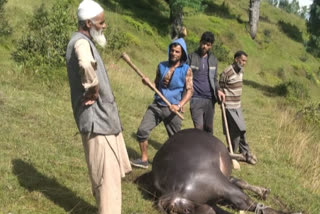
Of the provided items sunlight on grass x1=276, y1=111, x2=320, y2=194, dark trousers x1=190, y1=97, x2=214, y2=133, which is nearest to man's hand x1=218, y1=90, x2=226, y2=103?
dark trousers x1=190, y1=97, x2=214, y2=133

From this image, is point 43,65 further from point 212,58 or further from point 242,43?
point 242,43

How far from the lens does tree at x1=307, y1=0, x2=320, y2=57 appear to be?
21.3m

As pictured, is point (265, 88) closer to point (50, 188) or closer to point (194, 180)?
point (194, 180)

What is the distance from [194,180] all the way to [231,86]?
10.1 ft

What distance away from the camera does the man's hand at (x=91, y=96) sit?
3742 mm

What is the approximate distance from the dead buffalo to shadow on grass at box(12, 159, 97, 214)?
73 centimetres

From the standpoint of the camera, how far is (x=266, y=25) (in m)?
35.0

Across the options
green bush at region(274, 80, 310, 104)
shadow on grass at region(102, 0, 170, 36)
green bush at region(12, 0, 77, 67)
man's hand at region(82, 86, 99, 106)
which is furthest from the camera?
shadow on grass at region(102, 0, 170, 36)

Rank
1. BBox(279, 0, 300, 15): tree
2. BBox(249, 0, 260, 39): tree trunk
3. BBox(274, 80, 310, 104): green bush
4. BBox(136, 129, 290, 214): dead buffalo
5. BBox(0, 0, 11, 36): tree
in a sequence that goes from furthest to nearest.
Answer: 1. BBox(279, 0, 300, 15): tree
2. BBox(249, 0, 260, 39): tree trunk
3. BBox(274, 80, 310, 104): green bush
4. BBox(0, 0, 11, 36): tree
5. BBox(136, 129, 290, 214): dead buffalo

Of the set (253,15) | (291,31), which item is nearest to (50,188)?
(253,15)

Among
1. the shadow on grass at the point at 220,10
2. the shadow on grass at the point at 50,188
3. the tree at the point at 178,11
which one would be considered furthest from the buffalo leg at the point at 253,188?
the shadow on grass at the point at 220,10

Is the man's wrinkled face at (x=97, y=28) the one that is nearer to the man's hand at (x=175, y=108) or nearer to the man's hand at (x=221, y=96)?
the man's hand at (x=175, y=108)

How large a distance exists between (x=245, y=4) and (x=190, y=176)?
39829 mm

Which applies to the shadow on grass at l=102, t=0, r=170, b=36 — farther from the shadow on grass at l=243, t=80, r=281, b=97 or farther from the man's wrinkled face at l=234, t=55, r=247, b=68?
the man's wrinkled face at l=234, t=55, r=247, b=68
